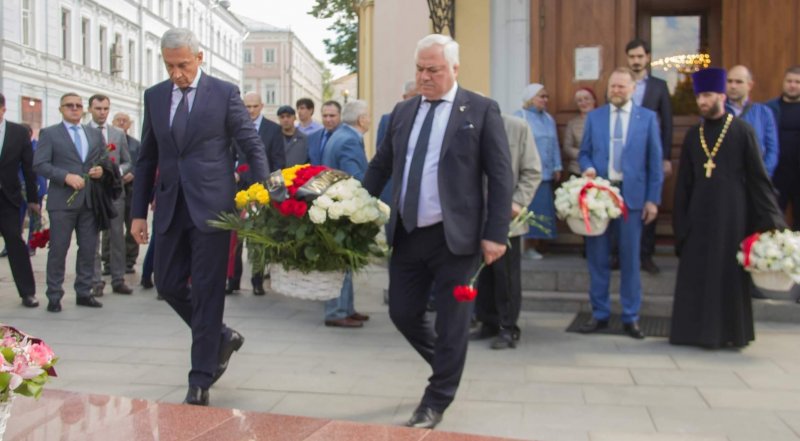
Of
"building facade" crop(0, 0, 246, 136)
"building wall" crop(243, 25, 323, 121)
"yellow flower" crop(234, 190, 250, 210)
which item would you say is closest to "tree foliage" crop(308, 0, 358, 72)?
"building facade" crop(0, 0, 246, 136)

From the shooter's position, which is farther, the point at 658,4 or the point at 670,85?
the point at 658,4

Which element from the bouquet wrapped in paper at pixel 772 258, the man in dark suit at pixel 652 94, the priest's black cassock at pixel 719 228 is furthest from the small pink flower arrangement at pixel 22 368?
the man in dark suit at pixel 652 94

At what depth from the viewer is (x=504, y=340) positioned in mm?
7258

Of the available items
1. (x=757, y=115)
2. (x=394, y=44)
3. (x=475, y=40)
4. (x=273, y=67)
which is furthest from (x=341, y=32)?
(x=273, y=67)

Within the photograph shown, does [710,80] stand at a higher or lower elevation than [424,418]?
higher

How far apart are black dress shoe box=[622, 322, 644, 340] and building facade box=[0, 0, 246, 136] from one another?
20789mm

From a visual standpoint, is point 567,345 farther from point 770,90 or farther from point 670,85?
point 670,85

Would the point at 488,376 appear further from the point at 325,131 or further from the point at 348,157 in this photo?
the point at 325,131

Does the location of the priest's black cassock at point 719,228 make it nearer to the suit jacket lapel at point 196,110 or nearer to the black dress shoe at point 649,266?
the black dress shoe at point 649,266

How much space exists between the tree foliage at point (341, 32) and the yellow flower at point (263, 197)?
79.3ft

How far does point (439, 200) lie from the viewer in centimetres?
497

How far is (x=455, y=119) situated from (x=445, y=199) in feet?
1.43

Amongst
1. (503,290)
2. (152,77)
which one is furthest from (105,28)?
(503,290)

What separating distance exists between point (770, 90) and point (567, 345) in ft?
13.0
